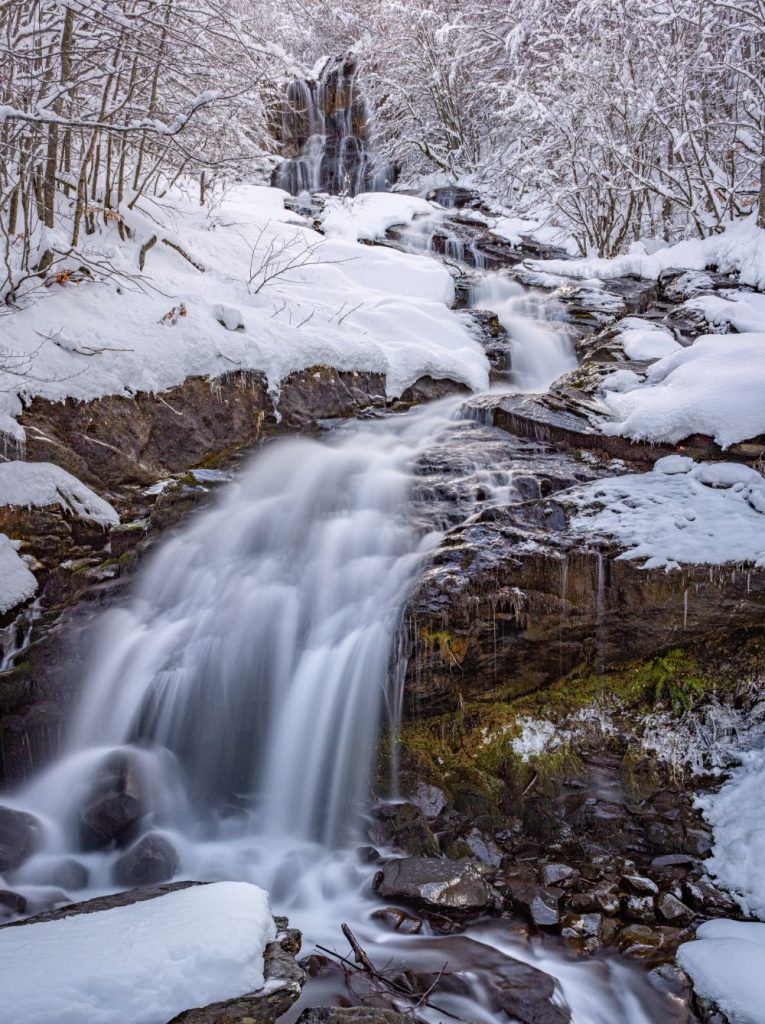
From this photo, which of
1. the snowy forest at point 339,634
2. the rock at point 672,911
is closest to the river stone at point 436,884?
the snowy forest at point 339,634

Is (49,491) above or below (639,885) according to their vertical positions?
above

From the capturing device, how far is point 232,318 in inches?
239

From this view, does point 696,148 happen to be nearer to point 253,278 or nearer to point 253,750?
point 253,278

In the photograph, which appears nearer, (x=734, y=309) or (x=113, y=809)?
(x=113, y=809)

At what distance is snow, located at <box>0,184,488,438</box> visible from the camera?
5035mm

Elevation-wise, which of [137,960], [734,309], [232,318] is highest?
[734,309]

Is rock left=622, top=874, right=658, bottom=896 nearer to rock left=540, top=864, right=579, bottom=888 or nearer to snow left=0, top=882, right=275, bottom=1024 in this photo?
rock left=540, top=864, right=579, bottom=888

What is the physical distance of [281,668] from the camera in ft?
12.8

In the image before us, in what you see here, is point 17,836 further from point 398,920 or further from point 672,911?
point 672,911

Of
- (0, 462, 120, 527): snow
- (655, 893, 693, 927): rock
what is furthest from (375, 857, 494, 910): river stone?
(0, 462, 120, 527): snow

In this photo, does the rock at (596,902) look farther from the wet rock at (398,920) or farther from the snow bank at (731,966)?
the wet rock at (398,920)

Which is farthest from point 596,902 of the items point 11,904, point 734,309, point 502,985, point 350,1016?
point 734,309

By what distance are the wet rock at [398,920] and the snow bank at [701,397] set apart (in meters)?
3.54

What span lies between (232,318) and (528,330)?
12.5ft
